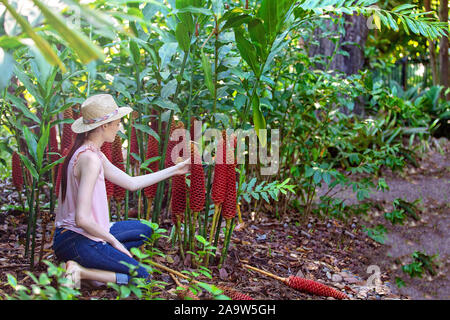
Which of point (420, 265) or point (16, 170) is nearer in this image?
point (16, 170)

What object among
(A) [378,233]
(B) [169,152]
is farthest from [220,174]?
(A) [378,233]

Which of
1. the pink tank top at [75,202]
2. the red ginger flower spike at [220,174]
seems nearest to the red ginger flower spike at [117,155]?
the pink tank top at [75,202]

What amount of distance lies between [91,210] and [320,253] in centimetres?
169

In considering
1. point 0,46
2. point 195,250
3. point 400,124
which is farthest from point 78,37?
point 400,124

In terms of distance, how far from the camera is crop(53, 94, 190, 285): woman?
69.9 inches

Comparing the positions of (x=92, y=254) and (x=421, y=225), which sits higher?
(x=92, y=254)

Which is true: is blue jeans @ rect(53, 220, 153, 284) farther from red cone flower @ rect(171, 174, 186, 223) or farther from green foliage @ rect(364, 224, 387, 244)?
green foliage @ rect(364, 224, 387, 244)

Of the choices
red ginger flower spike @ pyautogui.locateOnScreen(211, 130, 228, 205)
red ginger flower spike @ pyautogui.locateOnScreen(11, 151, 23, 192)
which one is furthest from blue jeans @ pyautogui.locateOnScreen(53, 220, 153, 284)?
red ginger flower spike @ pyautogui.locateOnScreen(11, 151, 23, 192)

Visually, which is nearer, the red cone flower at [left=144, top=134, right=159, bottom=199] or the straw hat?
the straw hat

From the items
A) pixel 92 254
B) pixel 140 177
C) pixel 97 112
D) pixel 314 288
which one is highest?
pixel 97 112

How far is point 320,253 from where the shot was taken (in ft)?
9.96

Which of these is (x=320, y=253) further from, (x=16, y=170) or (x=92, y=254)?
(x=16, y=170)

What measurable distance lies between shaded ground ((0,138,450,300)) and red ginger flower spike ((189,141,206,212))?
33 centimetres
